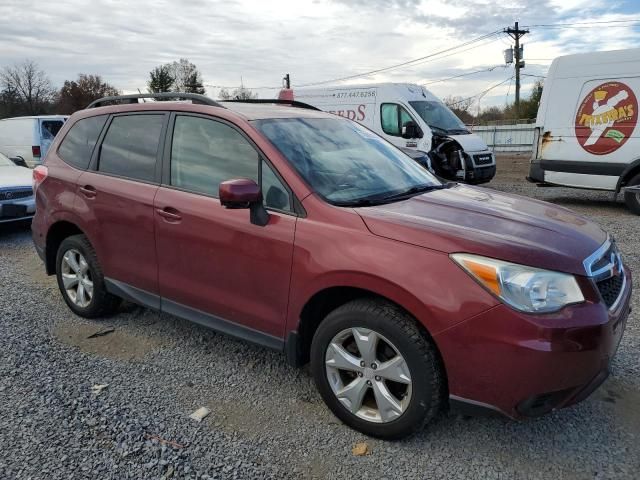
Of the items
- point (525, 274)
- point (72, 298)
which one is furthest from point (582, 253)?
point (72, 298)

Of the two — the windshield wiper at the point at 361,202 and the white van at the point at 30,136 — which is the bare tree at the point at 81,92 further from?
the windshield wiper at the point at 361,202

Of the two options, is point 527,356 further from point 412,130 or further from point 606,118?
point 412,130

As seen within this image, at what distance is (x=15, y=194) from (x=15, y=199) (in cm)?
7

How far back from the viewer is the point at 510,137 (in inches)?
1004

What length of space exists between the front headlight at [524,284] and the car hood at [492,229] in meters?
0.04

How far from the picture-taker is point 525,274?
231 centimetres

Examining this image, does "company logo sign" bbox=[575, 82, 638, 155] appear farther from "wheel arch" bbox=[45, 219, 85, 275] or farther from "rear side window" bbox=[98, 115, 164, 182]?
"wheel arch" bbox=[45, 219, 85, 275]

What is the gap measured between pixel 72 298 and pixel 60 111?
59991mm

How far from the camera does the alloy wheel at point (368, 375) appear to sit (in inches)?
102

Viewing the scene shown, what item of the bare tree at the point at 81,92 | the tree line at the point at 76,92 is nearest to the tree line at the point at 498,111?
the tree line at the point at 76,92

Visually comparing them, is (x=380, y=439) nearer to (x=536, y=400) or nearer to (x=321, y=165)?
(x=536, y=400)

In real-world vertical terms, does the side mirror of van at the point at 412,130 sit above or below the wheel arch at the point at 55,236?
above

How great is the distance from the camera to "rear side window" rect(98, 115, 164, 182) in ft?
12.0

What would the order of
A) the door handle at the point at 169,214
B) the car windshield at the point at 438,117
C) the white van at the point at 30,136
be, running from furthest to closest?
the white van at the point at 30,136
the car windshield at the point at 438,117
the door handle at the point at 169,214
